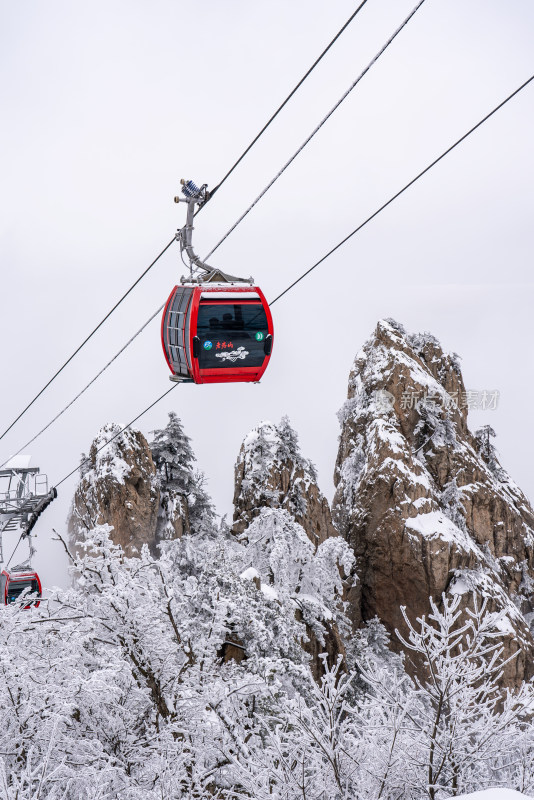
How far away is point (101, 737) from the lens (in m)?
10.4

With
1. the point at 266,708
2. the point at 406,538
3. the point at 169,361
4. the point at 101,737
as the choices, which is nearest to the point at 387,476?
the point at 406,538

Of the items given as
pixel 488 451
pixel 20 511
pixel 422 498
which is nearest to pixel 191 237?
pixel 20 511

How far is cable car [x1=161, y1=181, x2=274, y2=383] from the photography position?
11.7 metres

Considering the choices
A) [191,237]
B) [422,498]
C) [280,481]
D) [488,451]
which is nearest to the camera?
[191,237]

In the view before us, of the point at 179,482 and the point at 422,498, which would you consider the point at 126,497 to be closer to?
the point at 179,482

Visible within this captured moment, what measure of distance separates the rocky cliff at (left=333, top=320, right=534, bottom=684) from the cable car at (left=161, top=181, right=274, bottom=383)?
1801 centimetres

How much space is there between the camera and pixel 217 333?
468 inches

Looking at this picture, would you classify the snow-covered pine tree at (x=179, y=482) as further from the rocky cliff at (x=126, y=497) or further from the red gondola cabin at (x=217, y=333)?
the red gondola cabin at (x=217, y=333)

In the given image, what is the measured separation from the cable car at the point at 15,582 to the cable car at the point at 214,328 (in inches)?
658

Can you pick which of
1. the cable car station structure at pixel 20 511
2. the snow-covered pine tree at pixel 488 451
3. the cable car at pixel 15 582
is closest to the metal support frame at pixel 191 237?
the cable car station structure at pixel 20 511

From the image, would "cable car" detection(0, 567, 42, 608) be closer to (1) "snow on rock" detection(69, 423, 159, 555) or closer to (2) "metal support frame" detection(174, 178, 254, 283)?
(1) "snow on rock" detection(69, 423, 159, 555)

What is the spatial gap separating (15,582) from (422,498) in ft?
58.0

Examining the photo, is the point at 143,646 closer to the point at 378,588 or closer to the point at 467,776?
the point at 467,776

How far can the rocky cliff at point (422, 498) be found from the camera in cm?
2789
